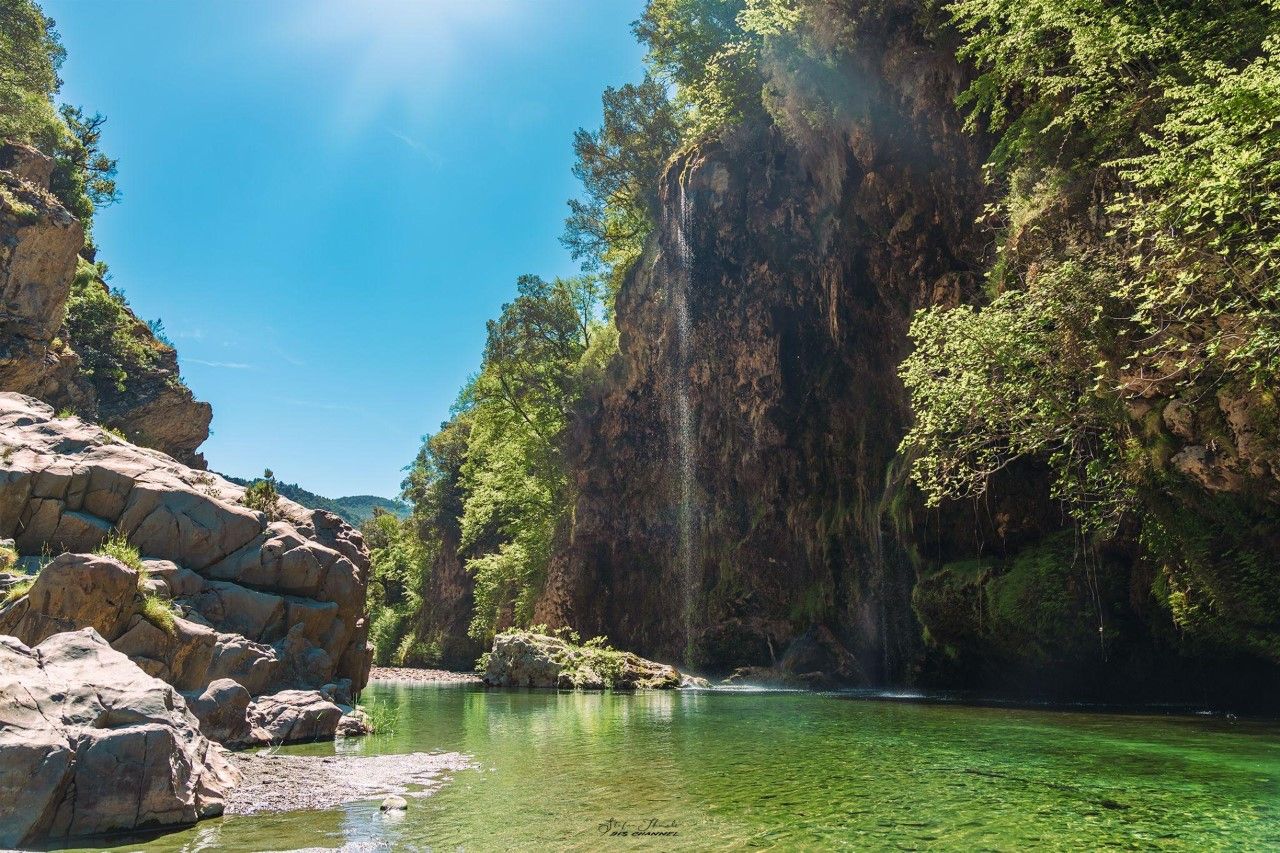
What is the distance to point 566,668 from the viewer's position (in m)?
29.6

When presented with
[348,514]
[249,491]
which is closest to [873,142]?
[249,491]

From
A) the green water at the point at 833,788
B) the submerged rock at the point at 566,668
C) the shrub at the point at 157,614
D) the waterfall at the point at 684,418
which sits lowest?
the green water at the point at 833,788

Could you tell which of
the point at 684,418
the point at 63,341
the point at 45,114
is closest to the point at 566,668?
the point at 684,418

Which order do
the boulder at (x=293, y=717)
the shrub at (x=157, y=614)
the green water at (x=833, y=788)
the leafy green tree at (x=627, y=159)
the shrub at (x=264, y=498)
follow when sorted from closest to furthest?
the green water at (x=833, y=788) → the shrub at (x=157, y=614) → the boulder at (x=293, y=717) → the shrub at (x=264, y=498) → the leafy green tree at (x=627, y=159)

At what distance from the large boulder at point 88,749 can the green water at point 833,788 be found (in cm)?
51

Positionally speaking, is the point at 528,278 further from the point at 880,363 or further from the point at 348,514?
the point at 348,514

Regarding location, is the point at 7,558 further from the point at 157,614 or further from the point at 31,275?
the point at 31,275

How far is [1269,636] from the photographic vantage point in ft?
49.4

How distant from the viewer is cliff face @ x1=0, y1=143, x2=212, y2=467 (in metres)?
28.9

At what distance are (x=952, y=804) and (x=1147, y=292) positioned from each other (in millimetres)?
7256

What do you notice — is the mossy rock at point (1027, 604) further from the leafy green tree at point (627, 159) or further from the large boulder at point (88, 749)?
the leafy green tree at point (627, 159)

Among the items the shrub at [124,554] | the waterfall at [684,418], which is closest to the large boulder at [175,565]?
the shrub at [124,554]

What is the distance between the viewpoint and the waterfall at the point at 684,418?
3828 cm

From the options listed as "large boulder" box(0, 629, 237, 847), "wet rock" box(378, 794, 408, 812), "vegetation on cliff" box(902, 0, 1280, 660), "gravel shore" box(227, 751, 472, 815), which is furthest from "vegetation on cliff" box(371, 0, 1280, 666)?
"large boulder" box(0, 629, 237, 847)
